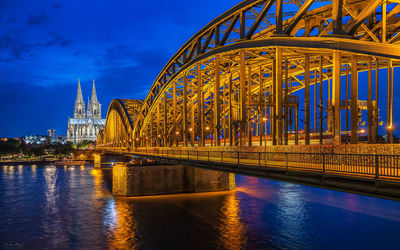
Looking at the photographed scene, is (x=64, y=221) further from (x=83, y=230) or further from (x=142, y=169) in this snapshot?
(x=142, y=169)

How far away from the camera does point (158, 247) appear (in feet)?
91.0

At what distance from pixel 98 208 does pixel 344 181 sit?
3239 centimetres

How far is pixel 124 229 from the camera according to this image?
3297 cm

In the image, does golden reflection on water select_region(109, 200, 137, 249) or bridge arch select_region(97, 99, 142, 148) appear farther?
bridge arch select_region(97, 99, 142, 148)

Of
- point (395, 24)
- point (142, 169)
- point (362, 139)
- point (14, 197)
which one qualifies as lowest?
point (14, 197)

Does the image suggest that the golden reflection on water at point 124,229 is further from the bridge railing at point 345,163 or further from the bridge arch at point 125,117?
the bridge arch at point 125,117

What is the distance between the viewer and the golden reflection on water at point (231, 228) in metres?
28.3

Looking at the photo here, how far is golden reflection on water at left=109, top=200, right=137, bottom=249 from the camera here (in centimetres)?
2867

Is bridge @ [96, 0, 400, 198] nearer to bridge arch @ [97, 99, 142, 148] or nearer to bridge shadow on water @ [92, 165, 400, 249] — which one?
bridge shadow on water @ [92, 165, 400, 249]

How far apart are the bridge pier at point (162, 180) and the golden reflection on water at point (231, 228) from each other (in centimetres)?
579

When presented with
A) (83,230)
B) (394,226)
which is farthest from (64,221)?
(394,226)

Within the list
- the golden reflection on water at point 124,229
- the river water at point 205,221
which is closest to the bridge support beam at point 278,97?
the river water at point 205,221

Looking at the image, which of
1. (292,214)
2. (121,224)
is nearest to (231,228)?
(292,214)

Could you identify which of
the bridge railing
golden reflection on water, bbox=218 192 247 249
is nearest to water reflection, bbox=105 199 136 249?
golden reflection on water, bbox=218 192 247 249
